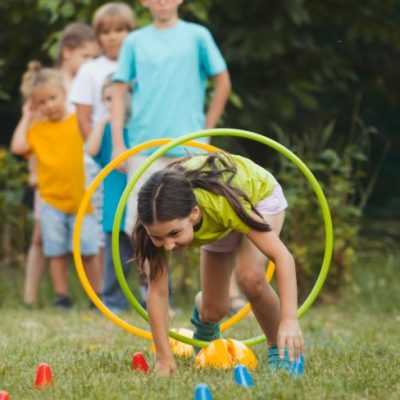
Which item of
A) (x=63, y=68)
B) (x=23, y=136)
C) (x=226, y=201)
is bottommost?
(x=23, y=136)

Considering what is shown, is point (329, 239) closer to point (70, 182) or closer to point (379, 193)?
point (70, 182)

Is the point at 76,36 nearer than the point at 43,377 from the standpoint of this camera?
No

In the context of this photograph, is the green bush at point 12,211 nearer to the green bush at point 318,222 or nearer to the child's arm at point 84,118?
the child's arm at point 84,118

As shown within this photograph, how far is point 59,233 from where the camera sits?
7.61 meters

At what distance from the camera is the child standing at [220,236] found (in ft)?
12.9

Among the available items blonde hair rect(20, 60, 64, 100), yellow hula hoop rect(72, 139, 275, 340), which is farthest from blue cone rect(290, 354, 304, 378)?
blonde hair rect(20, 60, 64, 100)

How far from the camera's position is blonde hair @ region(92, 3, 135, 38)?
6.95 meters

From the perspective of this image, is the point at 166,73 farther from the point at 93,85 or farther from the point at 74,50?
the point at 74,50

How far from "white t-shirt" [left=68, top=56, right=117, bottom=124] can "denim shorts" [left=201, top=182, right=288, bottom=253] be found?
2.70m

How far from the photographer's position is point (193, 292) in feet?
26.6

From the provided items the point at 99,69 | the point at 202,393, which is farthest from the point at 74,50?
the point at 202,393

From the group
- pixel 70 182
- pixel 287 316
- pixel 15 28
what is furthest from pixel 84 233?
pixel 287 316

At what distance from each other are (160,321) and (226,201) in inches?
22.1

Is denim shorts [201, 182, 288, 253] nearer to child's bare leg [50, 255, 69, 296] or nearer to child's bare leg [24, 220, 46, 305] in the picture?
child's bare leg [50, 255, 69, 296]
